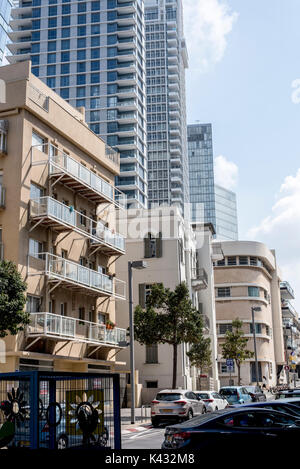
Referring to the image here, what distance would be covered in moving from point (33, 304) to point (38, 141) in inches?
347

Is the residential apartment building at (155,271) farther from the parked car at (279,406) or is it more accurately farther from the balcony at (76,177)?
the parked car at (279,406)

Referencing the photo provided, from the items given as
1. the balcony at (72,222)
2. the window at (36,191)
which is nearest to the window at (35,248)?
the balcony at (72,222)

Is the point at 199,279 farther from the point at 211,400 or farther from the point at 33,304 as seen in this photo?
the point at 33,304

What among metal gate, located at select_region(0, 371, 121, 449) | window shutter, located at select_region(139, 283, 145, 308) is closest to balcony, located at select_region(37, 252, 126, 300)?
window shutter, located at select_region(139, 283, 145, 308)

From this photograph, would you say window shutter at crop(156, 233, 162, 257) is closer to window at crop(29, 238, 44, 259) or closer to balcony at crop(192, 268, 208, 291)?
balcony at crop(192, 268, 208, 291)

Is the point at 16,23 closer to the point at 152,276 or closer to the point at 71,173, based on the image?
the point at 152,276

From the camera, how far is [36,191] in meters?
30.6

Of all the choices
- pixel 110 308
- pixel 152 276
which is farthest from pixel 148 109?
pixel 110 308

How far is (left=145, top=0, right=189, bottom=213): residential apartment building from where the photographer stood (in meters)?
133

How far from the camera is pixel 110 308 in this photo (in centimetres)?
3803

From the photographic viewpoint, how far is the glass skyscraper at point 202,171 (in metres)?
181

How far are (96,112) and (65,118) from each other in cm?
7129

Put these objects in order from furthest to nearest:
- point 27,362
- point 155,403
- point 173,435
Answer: point 27,362
point 155,403
point 173,435

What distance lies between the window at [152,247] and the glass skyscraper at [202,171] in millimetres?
127403
